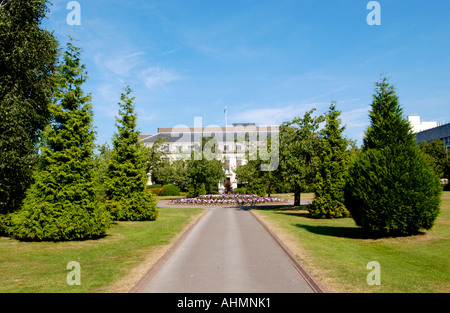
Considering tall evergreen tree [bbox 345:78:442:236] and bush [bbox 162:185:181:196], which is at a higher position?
tall evergreen tree [bbox 345:78:442:236]

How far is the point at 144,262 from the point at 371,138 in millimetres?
11394

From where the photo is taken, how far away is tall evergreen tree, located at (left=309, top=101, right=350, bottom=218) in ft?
74.2

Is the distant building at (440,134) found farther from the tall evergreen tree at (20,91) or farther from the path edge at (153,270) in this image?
the tall evergreen tree at (20,91)

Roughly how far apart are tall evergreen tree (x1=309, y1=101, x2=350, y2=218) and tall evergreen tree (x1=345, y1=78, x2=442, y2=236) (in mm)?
8327

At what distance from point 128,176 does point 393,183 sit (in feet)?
56.2

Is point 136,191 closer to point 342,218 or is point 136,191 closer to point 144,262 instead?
point 144,262

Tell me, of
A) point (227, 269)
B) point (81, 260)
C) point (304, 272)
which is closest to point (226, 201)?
point (81, 260)

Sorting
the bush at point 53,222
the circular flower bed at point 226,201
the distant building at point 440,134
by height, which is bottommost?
the circular flower bed at point 226,201

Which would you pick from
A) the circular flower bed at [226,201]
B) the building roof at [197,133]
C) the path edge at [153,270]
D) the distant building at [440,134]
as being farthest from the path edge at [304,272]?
the distant building at [440,134]

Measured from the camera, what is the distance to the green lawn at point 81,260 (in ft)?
24.7

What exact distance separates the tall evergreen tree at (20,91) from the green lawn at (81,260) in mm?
3070

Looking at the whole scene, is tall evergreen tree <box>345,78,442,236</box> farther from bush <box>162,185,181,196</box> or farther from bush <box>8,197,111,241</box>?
bush <box>162,185,181,196</box>

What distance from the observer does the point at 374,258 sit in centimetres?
1046

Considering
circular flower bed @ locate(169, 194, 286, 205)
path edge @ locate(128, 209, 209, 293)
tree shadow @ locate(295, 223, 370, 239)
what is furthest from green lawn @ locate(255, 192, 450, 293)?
circular flower bed @ locate(169, 194, 286, 205)
